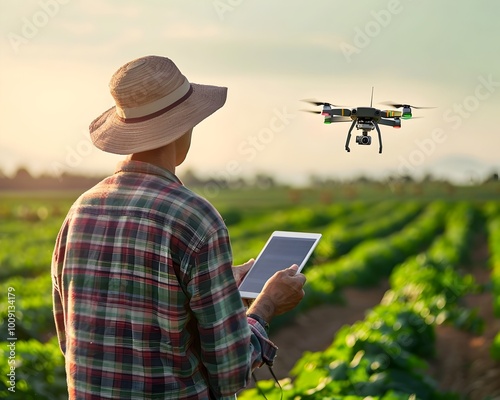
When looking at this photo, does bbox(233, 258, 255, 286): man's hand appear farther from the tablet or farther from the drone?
the drone

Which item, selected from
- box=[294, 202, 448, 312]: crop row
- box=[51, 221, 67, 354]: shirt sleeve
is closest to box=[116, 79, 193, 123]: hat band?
box=[51, 221, 67, 354]: shirt sleeve

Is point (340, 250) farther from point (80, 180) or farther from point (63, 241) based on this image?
point (63, 241)

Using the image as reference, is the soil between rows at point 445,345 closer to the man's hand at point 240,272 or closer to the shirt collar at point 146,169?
the man's hand at point 240,272

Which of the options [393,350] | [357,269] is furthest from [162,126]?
[357,269]

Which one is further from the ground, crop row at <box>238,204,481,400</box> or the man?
the man

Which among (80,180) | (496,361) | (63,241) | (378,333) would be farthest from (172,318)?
(80,180)

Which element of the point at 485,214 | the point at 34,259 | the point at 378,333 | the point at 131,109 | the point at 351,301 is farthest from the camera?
the point at 485,214
